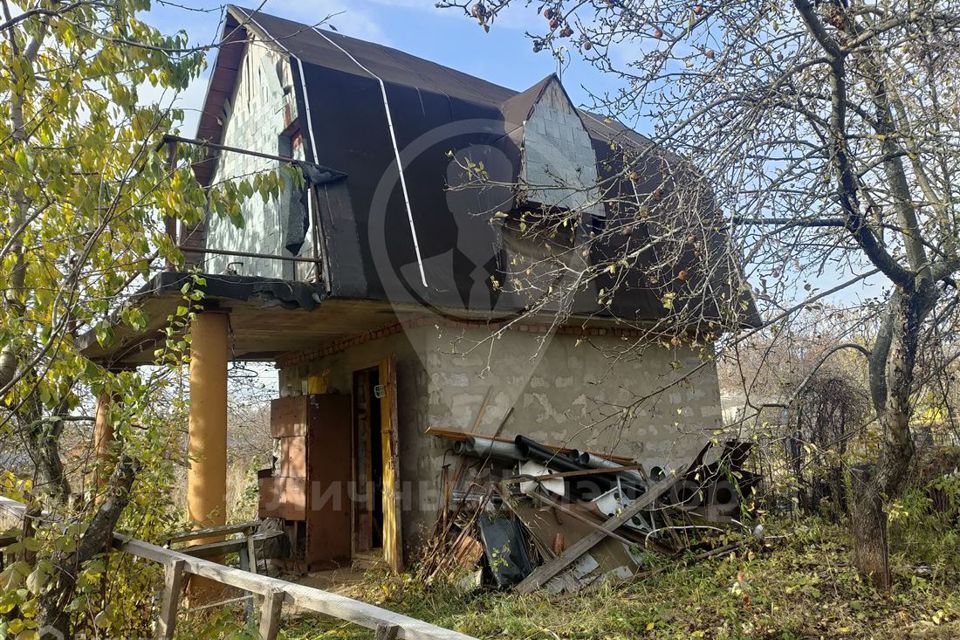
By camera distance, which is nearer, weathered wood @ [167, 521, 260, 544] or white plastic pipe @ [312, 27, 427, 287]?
weathered wood @ [167, 521, 260, 544]

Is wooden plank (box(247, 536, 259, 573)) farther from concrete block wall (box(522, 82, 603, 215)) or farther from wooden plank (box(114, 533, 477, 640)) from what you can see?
concrete block wall (box(522, 82, 603, 215))

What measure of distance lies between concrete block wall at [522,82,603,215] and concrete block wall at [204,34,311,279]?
2850 mm

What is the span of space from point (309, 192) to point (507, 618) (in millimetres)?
4592

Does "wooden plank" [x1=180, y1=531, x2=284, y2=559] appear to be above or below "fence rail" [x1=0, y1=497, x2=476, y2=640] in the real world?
below

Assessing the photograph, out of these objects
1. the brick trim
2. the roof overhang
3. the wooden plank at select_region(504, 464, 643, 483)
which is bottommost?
the wooden plank at select_region(504, 464, 643, 483)

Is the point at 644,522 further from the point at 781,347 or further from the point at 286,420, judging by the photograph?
the point at 286,420

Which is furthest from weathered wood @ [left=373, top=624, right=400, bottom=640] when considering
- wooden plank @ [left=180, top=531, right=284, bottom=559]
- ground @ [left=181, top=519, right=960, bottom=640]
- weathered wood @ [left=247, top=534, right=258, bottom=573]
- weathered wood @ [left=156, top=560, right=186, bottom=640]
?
weathered wood @ [left=247, top=534, right=258, bottom=573]

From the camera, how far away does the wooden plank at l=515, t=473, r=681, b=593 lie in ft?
21.2

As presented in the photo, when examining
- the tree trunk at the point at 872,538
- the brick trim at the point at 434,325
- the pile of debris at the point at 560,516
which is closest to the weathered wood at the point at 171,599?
the pile of debris at the point at 560,516

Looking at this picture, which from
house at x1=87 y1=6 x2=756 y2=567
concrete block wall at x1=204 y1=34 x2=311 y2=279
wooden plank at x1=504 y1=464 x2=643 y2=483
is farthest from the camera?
concrete block wall at x1=204 y1=34 x2=311 y2=279

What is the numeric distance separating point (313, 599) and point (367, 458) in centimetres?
661

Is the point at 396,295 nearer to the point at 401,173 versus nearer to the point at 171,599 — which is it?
the point at 401,173

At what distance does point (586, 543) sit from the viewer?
679 cm

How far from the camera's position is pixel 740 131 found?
470 centimetres
